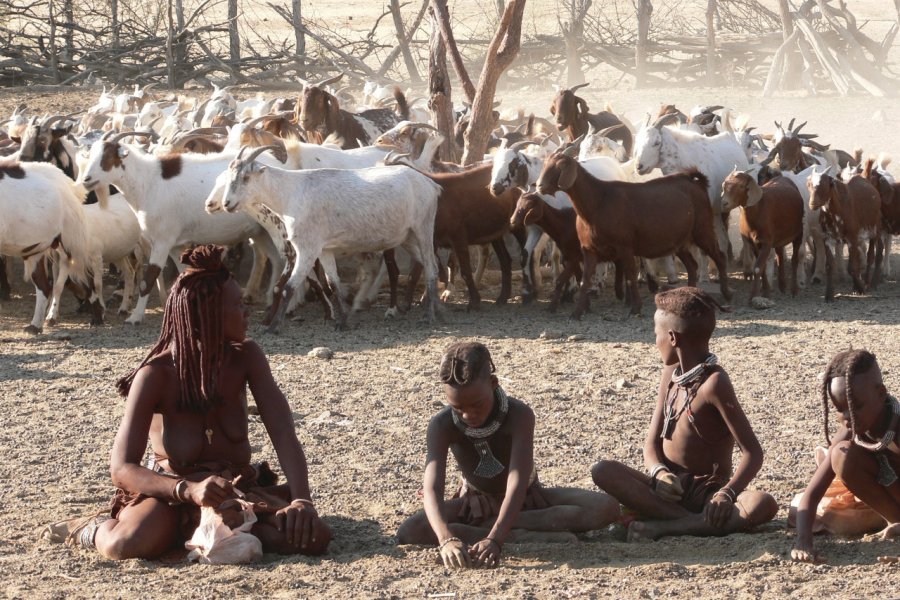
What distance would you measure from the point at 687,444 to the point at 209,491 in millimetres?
1894

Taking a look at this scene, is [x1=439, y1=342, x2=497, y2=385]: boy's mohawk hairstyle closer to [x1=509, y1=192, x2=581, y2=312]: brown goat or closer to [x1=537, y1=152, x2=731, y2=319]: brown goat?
[x1=537, y1=152, x2=731, y2=319]: brown goat

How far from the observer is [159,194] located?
11992 millimetres

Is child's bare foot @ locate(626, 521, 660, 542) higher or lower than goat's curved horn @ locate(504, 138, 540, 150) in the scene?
lower

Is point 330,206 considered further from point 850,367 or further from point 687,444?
point 850,367

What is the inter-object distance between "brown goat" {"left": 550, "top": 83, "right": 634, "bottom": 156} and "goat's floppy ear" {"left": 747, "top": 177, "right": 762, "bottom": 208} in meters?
4.08

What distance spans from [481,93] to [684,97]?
1073 cm

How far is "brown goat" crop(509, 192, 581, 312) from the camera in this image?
11672mm

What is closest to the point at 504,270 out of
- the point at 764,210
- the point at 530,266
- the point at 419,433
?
the point at 530,266

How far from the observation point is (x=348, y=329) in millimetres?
11484

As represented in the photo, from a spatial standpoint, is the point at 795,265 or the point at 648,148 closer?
the point at 795,265

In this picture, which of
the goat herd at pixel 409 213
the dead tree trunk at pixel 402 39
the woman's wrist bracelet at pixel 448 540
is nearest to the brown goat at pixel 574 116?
the goat herd at pixel 409 213

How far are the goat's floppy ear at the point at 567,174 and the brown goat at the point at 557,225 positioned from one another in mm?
432

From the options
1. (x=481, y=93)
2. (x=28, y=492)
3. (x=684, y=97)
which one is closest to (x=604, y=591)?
(x=28, y=492)

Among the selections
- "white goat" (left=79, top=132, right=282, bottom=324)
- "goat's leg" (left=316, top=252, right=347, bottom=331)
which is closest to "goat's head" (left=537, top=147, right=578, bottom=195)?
"goat's leg" (left=316, top=252, right=347, bottom=331)
